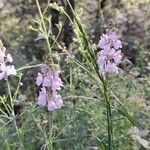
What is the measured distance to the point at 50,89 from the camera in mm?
1981

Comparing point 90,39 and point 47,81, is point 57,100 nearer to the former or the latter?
point 47,81

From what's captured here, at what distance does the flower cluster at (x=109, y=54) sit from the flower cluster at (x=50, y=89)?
0.16 meters

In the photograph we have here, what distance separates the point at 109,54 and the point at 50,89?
0.80 ft

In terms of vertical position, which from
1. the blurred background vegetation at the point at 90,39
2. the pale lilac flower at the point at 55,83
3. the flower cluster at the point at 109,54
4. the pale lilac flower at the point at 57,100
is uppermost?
the flower cluster at the point at 109,54

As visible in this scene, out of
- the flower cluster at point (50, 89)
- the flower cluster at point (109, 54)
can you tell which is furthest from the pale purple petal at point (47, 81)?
the flower cluster at point (109, 54)

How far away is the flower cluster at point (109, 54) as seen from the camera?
1.99m

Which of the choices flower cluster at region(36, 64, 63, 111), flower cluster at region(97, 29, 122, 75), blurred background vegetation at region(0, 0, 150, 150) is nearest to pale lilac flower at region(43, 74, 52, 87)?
flower cluster at region(36, 64, 63, 111)

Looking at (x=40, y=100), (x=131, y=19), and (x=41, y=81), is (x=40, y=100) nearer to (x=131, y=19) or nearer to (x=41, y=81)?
(x=41, y=81)

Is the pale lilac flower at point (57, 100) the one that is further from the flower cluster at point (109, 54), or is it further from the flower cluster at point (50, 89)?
the flower cluster at point (109, 54)

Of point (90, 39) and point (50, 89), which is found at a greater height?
point (50, 89)

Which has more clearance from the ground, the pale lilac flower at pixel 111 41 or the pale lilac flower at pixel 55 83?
the pale lilac flower at pixel 111 41

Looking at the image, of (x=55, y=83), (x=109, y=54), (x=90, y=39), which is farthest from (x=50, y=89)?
(x=90, y=39)

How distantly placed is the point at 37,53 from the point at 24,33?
43 cm

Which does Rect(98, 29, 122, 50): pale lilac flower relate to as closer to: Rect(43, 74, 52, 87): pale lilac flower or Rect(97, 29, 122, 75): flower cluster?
Rect(97, 29, 122, 75): flower cluster
